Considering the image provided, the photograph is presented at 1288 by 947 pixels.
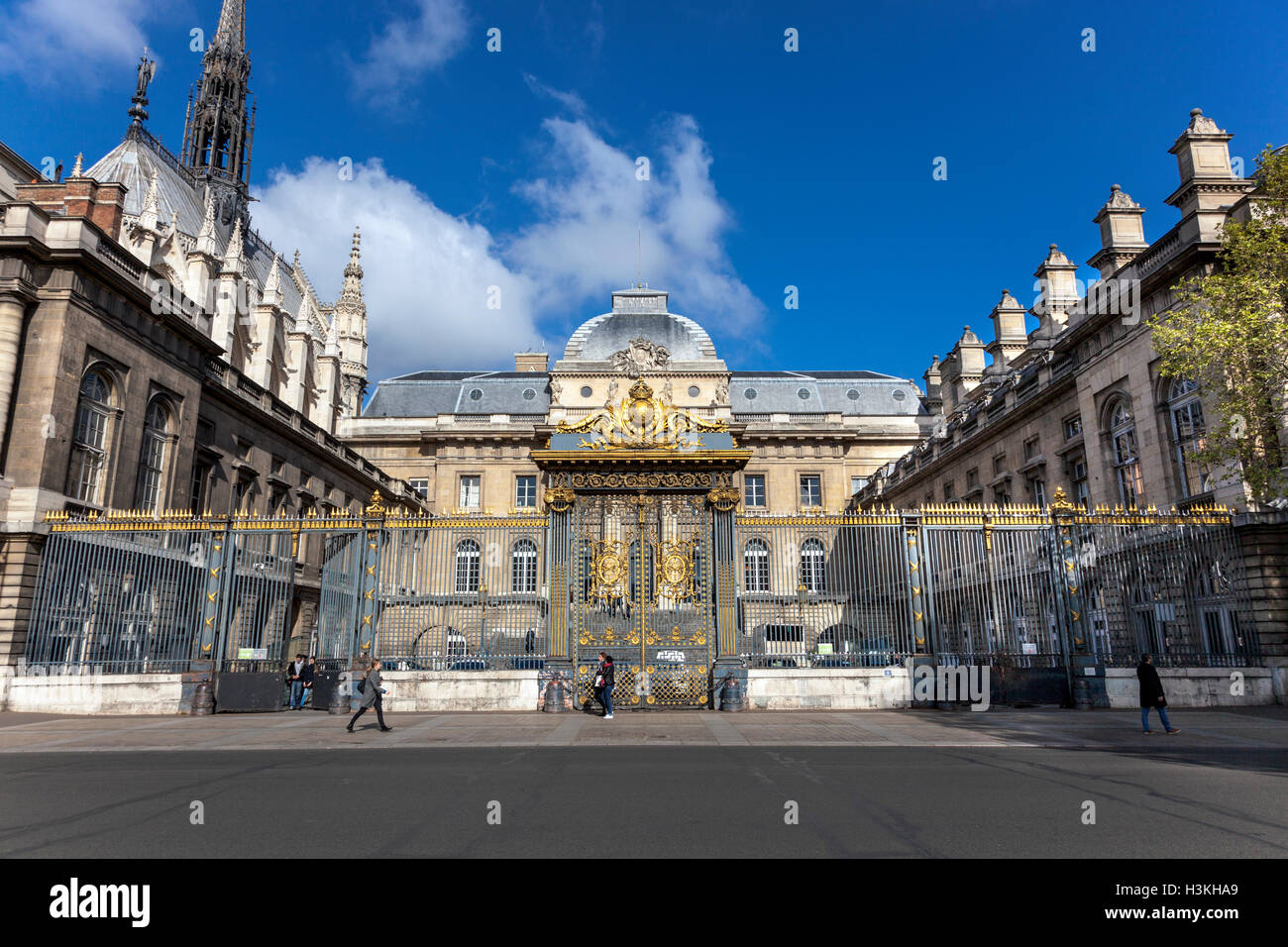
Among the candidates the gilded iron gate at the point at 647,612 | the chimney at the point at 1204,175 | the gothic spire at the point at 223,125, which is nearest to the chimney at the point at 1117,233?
the chimney at the point at 1204,175

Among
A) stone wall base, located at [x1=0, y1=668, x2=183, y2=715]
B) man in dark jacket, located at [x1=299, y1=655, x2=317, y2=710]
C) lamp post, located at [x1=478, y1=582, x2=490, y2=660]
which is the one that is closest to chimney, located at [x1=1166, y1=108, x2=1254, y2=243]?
lamp post, located at [x1=478, y1=582, x2=490, y2=660]

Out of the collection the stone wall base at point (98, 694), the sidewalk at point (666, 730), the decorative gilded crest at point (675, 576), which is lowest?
the sidewalk at point (666, 730)

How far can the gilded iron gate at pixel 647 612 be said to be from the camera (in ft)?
54.7

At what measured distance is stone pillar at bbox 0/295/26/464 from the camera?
1883 centimetres

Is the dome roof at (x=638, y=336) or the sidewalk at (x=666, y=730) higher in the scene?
the dome roof at (x=638, y=336)

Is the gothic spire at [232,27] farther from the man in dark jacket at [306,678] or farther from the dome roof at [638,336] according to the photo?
the man in dark jacket at [306,678]

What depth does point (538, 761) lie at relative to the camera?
9.83 meters

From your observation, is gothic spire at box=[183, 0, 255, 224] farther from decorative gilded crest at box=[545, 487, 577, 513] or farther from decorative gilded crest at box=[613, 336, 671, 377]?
decorative gilded crest at box=[545, 487, 577, 513]

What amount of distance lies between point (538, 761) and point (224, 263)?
41.1 meters

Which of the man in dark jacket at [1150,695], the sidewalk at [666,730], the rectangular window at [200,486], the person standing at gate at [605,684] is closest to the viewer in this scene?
the sidewalk at [666,730]

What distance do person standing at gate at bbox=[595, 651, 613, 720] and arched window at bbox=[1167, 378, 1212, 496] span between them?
51.9 ft

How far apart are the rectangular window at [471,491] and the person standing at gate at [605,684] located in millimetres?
35510
